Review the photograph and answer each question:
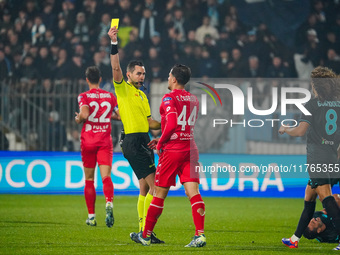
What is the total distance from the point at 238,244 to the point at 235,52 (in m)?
9.10

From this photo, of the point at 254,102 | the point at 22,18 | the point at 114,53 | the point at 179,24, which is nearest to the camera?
the point at 114,53

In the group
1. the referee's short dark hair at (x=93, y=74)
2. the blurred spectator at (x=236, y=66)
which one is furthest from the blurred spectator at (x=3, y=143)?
the referee's short dark hair at (x=93, y=74)

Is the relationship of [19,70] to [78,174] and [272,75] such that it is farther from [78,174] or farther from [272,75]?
[272,75]

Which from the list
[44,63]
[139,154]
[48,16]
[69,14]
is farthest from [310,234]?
[48,16]

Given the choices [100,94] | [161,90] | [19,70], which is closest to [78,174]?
[161,90]

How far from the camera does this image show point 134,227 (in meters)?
9.63

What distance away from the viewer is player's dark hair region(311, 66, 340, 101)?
23.0ft

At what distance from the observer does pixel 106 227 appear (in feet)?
31.2

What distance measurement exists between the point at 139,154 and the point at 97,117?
1980 millimetres

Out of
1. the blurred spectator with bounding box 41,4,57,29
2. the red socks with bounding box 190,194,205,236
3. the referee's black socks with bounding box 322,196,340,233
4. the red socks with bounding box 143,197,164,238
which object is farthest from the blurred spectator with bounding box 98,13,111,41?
the referee's black socks with bounding box 322,196,340,233

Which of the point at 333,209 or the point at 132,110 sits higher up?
the point at 132,110

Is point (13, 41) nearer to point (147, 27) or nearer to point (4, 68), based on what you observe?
point (4, 68)

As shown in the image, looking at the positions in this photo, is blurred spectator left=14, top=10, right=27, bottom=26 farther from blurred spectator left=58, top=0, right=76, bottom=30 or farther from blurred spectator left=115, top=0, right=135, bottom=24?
blurred spectator left=115, top=0, right=135, bottom=24

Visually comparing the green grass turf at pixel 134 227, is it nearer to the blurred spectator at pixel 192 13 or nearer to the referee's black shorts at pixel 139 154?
the referee's black shorts at pixel 139 154
